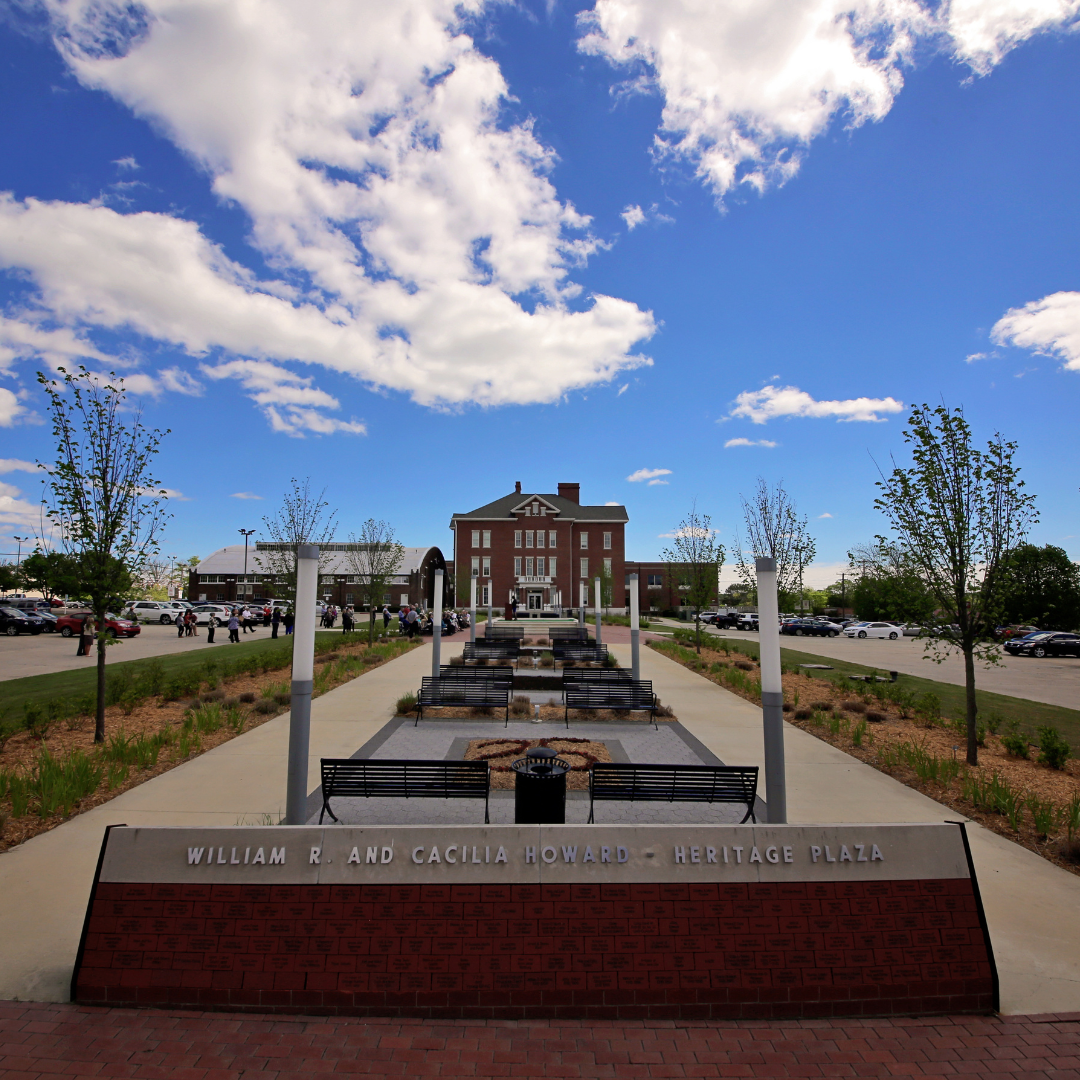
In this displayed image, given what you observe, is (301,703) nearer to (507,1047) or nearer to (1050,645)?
(507,1047)

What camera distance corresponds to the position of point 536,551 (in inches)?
2724

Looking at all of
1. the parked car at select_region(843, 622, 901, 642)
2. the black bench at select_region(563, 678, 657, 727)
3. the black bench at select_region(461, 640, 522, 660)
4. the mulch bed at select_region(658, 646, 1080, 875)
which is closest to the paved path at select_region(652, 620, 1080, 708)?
the mulch bed at select_region(658, 646, 1080, 875)

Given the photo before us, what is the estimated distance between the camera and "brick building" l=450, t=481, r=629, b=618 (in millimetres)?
68625

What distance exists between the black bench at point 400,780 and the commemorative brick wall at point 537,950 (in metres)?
2.84

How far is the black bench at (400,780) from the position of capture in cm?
678

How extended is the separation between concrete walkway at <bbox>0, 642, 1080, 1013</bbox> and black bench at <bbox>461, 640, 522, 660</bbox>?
612 centimetres

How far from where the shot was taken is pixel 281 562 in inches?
943

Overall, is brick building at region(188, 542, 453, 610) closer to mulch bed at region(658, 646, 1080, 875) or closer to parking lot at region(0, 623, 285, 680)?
parking lot at region(0, 623, 285, 680)

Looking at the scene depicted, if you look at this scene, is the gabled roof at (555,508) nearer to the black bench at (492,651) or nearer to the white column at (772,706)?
the black bench at (492,651)

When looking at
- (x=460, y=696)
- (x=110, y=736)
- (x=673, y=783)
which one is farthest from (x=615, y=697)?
(x=110, y=736)

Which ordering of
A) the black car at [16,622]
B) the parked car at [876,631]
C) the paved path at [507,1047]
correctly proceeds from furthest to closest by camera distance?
1. the parked car at [876,631]
2. the black car at [16,622]
3. the paved path at [507,1047]

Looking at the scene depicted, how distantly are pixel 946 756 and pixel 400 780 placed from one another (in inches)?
340

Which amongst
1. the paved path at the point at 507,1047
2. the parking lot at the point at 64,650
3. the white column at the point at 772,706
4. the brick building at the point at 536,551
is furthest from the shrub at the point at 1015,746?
the brick building at the point at 536,551

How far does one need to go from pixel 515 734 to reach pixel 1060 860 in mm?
7643
